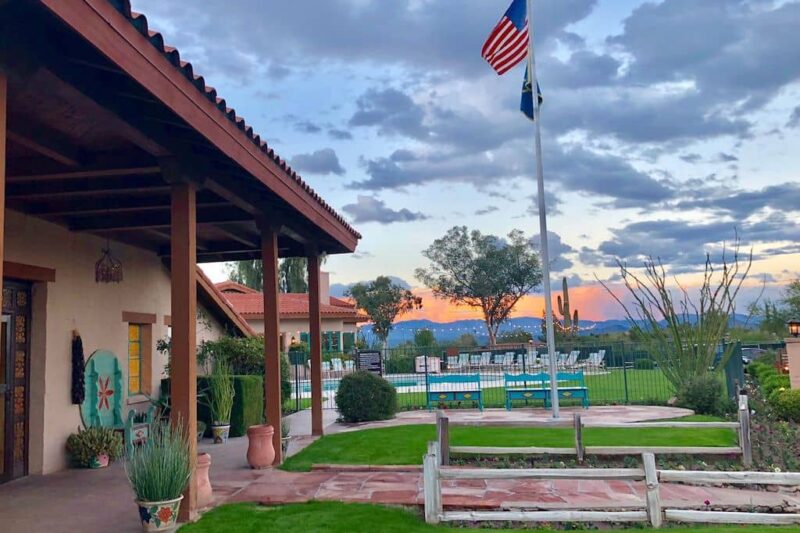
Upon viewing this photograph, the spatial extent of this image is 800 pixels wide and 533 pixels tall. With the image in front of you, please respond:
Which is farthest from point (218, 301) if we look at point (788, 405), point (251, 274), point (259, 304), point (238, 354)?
point (251, 274)

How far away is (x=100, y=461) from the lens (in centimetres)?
926

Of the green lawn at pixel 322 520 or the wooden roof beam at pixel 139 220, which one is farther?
the wooden roof beam at pixel 139 220

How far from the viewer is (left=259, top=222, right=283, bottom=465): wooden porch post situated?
29.6 feet

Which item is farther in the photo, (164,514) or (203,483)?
(203,483)

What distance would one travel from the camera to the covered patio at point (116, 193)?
13.5 ft

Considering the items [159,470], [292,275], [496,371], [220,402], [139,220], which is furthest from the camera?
[292,275]

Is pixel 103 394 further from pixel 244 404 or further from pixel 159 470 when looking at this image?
pixel 159 470

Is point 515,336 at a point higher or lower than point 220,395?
higher

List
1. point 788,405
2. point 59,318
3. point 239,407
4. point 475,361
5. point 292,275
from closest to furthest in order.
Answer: point 59,318 < point 239,407 < point 788,405 < point 475,361 < point 292,275

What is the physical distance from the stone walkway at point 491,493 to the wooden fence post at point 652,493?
0.44 meters

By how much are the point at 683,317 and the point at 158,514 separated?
13616 mm

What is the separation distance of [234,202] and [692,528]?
5987mm

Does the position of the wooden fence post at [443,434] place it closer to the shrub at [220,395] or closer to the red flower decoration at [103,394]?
the shrub at [220,395]

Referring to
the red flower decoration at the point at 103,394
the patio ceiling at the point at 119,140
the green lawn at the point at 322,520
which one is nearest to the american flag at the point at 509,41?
the patio ceiling at the point at 119,140
